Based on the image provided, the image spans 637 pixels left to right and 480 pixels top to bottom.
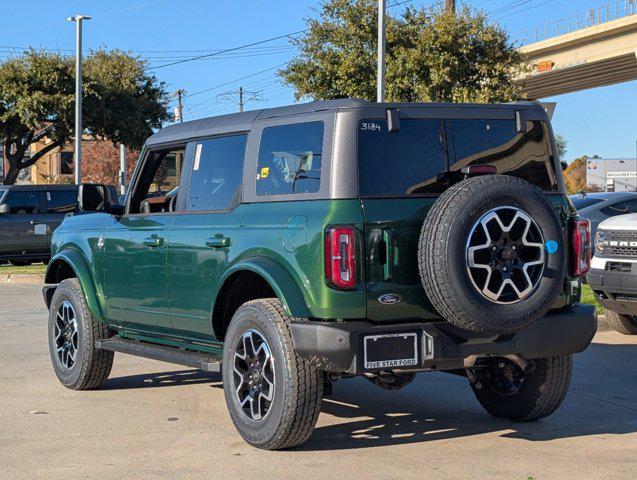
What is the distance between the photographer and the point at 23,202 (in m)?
23.3

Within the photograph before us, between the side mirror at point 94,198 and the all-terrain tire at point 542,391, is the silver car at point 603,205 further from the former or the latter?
the side mirror at point 94,198

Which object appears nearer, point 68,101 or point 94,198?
point 94,198

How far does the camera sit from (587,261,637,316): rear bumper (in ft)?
33.8

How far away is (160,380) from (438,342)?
3678 mm

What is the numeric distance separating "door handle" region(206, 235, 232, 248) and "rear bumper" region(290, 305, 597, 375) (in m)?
0.94

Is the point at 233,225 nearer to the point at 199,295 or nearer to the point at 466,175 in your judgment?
the point at 199,295

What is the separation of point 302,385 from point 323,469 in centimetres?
47

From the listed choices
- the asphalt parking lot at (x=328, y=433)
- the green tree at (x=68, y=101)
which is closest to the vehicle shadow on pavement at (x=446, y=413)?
the asphalt parking lot at (x=328, y=433)

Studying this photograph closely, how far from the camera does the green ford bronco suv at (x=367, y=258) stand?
577cm

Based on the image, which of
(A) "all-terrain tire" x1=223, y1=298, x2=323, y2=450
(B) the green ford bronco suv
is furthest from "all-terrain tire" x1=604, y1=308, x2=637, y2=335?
(A) "all-terrain tire" x1=223, y1=298, x2=323, y2=450

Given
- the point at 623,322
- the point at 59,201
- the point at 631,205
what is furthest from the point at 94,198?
the point at 59,201

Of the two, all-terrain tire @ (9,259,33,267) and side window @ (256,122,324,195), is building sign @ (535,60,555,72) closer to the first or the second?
all-terrain tire @ (9,259,33,267)

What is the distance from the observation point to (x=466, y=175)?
6.29 meters

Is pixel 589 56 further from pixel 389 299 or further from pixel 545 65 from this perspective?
pixel 389 299
